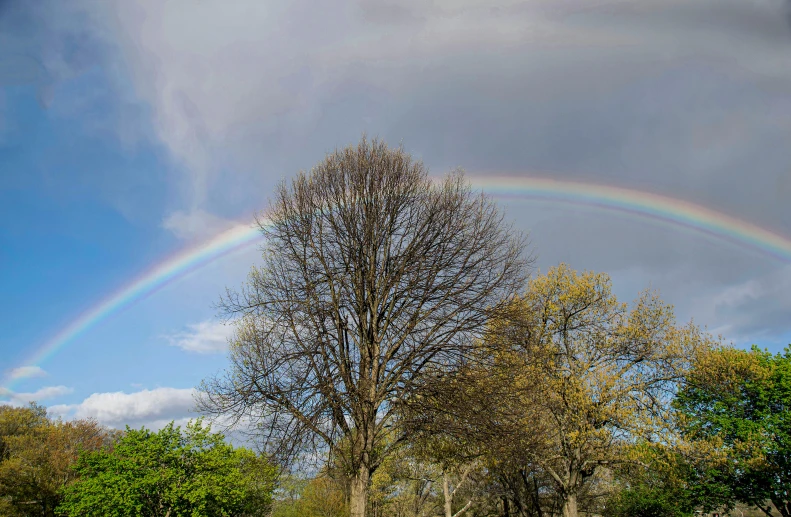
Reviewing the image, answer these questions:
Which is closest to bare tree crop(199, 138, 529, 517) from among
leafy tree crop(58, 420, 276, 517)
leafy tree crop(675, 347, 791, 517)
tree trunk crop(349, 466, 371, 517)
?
tree trunk crop(349, 466, 371, 517)

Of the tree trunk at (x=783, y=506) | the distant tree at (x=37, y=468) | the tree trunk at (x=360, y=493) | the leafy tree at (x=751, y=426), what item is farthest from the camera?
the distant tree at (x=37, y=468)

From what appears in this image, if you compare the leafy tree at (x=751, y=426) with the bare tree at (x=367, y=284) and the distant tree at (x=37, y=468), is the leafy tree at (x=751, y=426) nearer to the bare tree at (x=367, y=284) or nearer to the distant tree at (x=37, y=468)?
the bare tree at (x=367, y=284)

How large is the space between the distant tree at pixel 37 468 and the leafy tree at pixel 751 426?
3699 centimetres

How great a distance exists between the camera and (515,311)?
12273mm

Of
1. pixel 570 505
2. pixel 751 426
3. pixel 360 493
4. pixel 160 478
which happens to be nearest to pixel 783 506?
pixel 751 426

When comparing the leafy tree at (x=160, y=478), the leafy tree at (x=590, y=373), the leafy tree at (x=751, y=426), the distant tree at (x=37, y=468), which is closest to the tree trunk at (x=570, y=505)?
the leafy tree at (x=590, y=373)

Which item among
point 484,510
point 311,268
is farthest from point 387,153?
point 484,510

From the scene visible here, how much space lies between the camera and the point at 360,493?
1116 cm

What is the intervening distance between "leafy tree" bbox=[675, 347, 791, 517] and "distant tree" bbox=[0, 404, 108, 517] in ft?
121

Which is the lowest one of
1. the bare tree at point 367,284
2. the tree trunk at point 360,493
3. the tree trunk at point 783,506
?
the tree trunk at point 783,506

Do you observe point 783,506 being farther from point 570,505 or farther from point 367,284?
point 367,284

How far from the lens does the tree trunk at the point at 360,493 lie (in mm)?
11008

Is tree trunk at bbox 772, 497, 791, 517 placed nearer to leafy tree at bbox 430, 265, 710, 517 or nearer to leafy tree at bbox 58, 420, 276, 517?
leafy tree at bbox 430, 265, 710, 517

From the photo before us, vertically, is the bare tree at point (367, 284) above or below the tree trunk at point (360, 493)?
above
